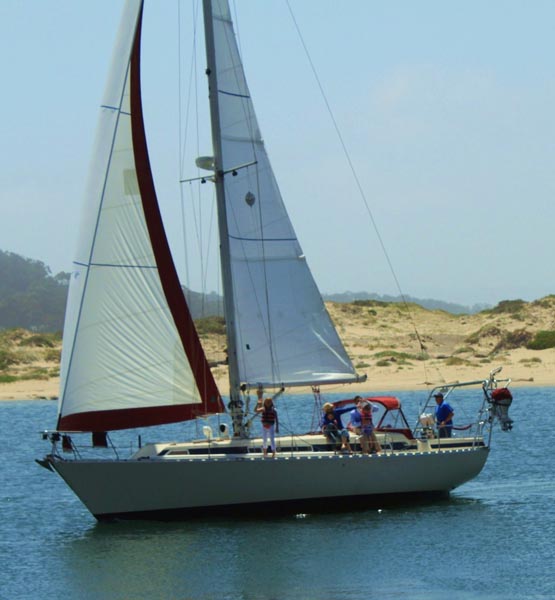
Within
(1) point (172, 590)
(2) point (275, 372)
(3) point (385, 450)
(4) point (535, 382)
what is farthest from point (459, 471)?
(4) point (535, 382)

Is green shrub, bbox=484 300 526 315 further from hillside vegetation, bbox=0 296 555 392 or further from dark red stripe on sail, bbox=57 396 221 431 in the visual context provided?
dark red stripe on sail, bbox=57 396 221 431

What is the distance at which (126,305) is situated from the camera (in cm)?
2106

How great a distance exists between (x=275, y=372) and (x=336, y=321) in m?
46.6

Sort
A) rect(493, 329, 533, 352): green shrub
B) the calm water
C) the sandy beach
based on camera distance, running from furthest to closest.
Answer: rect(493, 329, 533, 352): green shrub, the sandy beach, the calm water

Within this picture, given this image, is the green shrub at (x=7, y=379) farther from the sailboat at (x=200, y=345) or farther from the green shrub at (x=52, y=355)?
the sailboat at (x=200, y=345)

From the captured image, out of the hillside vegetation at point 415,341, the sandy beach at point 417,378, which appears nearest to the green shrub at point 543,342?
the hillside vegetation at point 415,341

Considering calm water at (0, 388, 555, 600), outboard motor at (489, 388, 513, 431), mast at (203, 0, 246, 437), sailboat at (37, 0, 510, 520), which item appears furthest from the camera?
outboard motor at (489, 388, 513, 431)

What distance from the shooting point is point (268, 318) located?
22.4 metres

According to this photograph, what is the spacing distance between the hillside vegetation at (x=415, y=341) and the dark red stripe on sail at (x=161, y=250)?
3105 centimetres

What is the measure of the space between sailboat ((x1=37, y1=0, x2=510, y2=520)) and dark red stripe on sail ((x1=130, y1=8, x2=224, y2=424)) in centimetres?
2

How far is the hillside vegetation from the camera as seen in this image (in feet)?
185

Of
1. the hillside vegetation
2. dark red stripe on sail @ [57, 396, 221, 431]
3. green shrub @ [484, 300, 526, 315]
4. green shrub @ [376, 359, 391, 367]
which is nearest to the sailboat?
dark red stripe on sail @ [57, 396, 221, 431]

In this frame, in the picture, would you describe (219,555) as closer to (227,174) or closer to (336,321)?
(227,174)

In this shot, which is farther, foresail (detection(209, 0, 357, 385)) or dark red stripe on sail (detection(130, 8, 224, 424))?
foresail (detection(209, 0, 357, 385))
